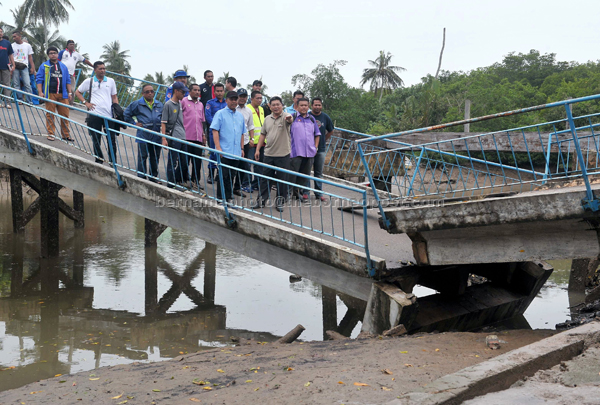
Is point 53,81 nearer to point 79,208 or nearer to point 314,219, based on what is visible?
point 314,219

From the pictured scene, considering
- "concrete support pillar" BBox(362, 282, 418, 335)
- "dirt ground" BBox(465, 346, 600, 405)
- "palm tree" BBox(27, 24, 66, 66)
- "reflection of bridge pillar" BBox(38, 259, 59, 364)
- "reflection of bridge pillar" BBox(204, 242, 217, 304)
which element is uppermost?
"palm tree" BBox(27, 24, 66, 66)

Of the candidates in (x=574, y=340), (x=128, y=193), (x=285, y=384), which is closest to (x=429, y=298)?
(x=574, y=340)

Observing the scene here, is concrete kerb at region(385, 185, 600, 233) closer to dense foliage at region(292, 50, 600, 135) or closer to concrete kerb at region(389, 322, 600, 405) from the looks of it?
concrete kerb at region(389, 322, 600, 405)

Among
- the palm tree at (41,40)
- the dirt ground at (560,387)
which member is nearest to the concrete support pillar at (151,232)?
the dirt ground at (560,387)

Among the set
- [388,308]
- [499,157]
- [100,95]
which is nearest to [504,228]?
[388,308]

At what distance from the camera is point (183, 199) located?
7055 millimetres

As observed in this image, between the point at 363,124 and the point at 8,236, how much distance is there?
2048 centimetres

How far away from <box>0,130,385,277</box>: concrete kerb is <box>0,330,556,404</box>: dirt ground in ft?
3.18

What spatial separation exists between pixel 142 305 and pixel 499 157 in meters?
5.78

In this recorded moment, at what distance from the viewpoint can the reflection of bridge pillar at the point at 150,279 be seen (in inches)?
332

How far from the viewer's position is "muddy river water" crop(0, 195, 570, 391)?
250 inches

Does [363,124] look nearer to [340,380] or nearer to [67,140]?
[67,140]

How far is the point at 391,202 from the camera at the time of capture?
6.22 meters

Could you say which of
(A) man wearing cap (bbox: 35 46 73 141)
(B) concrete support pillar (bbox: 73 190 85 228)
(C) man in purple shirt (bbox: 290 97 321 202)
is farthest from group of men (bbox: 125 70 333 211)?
(B) concrete support pillar (bbox: 73 190 85 228)
